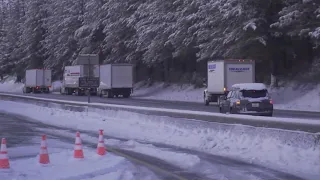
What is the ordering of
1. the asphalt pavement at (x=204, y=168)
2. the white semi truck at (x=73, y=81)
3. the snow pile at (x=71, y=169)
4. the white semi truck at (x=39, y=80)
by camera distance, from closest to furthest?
1. the snow pile at (x=71, y=169)
2. the asphalt pavement at (x=204, y=168)
3. the white semi truck at (x=73, y=81)
4. the white semi truck at (x=39, y=80)

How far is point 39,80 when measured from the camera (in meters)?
80.3

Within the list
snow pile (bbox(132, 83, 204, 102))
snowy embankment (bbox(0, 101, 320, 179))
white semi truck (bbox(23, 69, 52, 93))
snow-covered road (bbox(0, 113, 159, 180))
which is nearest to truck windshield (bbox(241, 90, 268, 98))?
snowy embankment (bbox(0, 101, 320, 179))

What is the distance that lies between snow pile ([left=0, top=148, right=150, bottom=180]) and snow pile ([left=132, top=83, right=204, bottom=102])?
37.0m

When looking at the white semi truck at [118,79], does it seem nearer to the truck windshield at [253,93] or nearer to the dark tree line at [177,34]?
the dark tree line at [177,34]

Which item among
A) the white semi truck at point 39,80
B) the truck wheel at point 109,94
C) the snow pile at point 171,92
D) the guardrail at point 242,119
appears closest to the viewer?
the guardrail at point 242,119

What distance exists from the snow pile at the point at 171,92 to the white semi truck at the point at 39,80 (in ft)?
60.4

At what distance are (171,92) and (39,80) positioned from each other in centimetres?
2811

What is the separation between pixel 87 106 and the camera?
97.8ft

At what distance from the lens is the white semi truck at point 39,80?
8012 cm

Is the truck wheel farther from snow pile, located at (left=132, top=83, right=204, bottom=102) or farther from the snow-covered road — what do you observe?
the snow-covered road

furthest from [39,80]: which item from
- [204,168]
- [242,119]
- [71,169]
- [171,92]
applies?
[204,168]

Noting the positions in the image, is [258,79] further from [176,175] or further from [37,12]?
[37,12]

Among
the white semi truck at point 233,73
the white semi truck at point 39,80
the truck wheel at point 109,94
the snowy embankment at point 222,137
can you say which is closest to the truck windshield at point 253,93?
the snowy embankment at point 222,137

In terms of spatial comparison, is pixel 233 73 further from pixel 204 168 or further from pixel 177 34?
pixel 204 168
